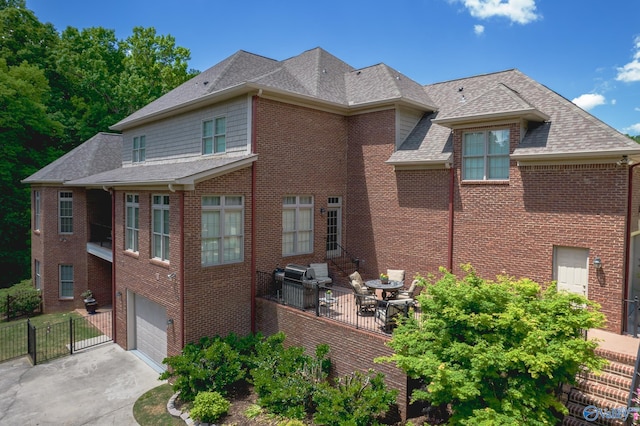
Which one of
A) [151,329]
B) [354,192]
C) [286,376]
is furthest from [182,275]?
[354,192]

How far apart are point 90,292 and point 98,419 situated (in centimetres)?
1161

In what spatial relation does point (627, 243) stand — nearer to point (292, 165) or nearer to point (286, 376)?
point (286, 376)

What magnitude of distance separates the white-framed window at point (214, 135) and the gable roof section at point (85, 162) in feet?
34.4

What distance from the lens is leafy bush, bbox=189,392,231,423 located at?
387 inches

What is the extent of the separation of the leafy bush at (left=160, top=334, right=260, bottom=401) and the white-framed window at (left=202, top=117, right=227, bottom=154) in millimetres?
7112

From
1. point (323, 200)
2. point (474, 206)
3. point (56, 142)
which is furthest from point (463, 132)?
point (56, 142)

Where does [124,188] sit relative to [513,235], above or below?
above

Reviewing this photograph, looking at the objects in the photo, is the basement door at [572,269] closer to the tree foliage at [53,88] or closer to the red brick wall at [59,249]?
the red brick wall at [59,249]

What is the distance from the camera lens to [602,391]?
26.6ft

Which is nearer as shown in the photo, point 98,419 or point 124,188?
point 98,419

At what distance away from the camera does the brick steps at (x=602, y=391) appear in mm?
7867

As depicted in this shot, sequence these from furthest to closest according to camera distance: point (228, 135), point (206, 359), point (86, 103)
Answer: point (86, 103) < point (228, 135) < point (206, 359)

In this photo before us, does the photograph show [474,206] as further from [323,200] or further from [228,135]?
[228,135]

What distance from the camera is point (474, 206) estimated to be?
12.8 m
